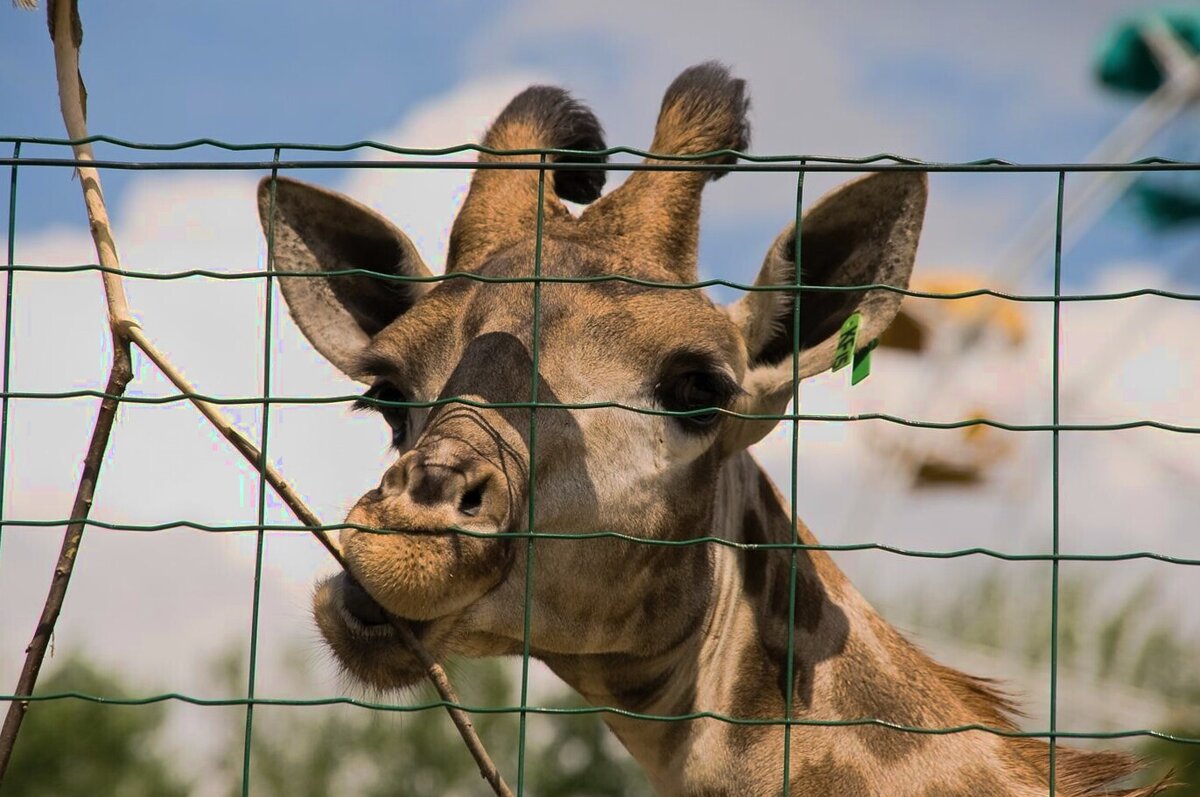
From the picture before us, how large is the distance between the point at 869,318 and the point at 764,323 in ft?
1.57

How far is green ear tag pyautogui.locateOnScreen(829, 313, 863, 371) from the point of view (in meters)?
4.88

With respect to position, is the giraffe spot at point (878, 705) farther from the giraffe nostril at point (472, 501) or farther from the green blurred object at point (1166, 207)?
the green blurred object at point (1166, 207)

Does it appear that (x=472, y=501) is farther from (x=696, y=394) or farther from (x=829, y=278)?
(x=829, y=278)

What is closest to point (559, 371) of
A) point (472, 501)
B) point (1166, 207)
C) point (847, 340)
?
point (472, 501)

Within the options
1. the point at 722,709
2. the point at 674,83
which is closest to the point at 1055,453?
the point at 722,709

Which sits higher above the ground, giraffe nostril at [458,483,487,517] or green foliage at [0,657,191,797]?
giraffe nostril at [458,483,487,517]

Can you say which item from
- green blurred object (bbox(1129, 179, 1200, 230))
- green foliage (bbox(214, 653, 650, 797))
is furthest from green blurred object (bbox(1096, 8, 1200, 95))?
green foliage (bbox(214, 653, 650, 797))

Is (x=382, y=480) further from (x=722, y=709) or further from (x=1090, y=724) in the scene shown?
(x=1090, y=724)

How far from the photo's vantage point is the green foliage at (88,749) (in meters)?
20.5

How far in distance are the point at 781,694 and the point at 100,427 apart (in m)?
2.31

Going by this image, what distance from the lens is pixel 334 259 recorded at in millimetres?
5664

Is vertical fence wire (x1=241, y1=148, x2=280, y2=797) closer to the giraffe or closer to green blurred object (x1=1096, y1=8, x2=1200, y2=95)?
the giraffe

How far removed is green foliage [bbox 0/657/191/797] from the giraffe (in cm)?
1634

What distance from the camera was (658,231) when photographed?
18.2ft
